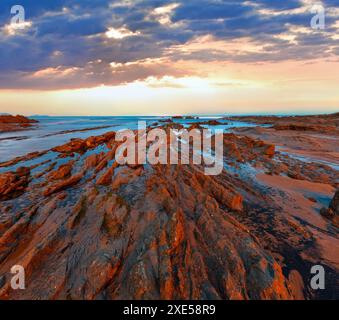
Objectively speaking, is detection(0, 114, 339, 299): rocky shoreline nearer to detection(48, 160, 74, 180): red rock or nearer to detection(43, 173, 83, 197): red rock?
detection(43, 173, 83, 197): red rock

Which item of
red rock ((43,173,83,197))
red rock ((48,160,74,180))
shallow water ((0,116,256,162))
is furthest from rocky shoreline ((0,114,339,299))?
shallow water ((0,116,256,162))

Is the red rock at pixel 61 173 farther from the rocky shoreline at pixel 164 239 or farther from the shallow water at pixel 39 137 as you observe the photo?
the shallow water at pixel 39 137

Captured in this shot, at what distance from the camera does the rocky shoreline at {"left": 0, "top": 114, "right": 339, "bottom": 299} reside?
12.0 ft

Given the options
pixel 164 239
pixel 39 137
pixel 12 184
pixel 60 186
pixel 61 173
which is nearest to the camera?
pixel 164 239

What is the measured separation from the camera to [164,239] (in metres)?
4.40

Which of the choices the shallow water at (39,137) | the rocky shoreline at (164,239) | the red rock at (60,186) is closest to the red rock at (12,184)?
the rocky shoreline at (164,239)

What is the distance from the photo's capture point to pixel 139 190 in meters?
6.38

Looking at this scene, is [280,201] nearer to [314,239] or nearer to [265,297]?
[314,239]

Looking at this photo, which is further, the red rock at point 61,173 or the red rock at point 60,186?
the red rock at point 61,173

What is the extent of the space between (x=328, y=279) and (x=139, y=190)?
5.22 m

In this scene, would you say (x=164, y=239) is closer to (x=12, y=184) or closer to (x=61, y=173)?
(x=61, y=173)

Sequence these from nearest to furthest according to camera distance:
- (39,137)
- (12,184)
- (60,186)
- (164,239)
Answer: (164,239) < (60,186) < (12,184) < (39,137)

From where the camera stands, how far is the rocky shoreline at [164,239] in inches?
145

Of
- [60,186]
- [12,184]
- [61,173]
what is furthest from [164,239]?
[12,184]
